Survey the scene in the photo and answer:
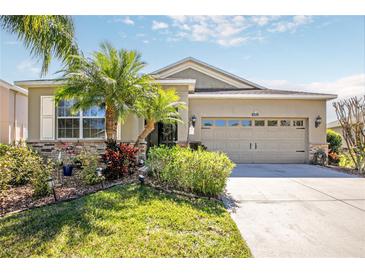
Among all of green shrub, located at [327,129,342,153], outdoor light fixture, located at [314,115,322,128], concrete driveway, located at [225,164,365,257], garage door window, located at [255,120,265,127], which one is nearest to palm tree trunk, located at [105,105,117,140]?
concrete driveway, located at [225,164,365,257]

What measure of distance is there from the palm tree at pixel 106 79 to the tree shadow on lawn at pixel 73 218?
10.7 ft

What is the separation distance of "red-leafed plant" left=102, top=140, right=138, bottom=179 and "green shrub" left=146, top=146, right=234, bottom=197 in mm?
1575

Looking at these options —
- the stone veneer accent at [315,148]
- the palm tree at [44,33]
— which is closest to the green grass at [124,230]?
the palm tree at [44,33]

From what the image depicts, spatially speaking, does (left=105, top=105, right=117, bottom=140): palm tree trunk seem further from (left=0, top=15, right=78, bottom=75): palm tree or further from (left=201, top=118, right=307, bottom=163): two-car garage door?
(left=201, top=118, right=307, bottom=163): two-car garage door

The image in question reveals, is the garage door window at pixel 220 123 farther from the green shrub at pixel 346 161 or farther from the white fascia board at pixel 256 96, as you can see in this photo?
the green shrub at pixel 346 161

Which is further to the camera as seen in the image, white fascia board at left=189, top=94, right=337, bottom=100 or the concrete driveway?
white fascia board at left=189, top=94, right=337, bottom=100

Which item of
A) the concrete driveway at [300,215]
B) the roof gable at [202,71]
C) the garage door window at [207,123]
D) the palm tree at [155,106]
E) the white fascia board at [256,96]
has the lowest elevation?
the concrete driveway at [300,215]

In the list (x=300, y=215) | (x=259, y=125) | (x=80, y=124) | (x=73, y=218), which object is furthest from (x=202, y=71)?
(x=73, y=218)

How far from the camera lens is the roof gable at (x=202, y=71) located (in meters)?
15.5

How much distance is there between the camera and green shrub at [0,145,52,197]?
18.8 feet

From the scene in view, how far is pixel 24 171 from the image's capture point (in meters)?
6.84

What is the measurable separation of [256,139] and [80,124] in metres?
8.92

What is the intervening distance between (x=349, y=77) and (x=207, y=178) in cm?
749
